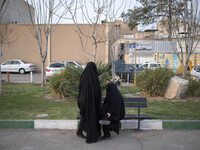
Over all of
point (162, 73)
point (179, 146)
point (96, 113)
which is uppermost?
point (162, 73)

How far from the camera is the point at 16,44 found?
2711 cm

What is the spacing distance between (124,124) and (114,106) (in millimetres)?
1072

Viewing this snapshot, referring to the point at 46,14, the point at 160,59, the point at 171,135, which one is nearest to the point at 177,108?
the point at 171,135

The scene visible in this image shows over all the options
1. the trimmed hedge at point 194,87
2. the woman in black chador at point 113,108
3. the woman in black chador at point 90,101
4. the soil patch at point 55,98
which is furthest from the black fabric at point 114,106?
the trimmed hedge at point 194,87

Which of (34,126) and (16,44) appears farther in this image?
(16,44)

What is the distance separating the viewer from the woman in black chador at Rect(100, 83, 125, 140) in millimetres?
4797

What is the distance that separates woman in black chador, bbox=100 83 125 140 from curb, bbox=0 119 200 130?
2.71 feet

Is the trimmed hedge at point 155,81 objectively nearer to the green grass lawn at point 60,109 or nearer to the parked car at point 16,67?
the green grass lawn at point 60,109

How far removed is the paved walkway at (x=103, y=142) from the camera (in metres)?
4.50

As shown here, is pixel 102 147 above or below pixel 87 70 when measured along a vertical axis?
below

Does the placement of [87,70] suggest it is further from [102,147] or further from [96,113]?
[102,147]

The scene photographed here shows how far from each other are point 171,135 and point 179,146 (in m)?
0.66

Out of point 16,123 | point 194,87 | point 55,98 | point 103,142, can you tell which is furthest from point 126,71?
point 103,142

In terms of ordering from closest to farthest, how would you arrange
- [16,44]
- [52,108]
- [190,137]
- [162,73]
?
1. [190,137]
2. [52,108]
3. [162,73]
4. [16,44]
